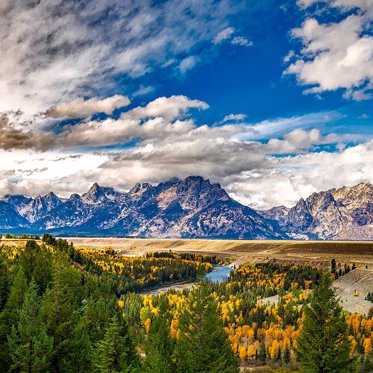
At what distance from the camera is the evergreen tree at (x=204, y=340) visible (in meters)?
56.1

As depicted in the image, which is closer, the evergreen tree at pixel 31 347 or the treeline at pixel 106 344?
the treeline at pixel 106 344

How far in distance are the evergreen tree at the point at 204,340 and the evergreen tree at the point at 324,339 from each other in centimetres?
1097

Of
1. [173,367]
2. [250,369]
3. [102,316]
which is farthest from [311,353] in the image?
[250,369]

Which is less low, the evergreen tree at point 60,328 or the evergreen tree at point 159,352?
the evergreen tree at point 60,328

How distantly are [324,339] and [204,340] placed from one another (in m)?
17.0

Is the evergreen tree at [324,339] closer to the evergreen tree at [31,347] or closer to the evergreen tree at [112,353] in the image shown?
the evergreen tree at [112,353]

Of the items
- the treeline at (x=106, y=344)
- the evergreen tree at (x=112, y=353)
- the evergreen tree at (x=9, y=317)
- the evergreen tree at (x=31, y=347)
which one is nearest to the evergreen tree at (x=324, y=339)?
the treeline at (x=106, y=344)

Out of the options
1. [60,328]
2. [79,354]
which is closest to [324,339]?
[79,354]

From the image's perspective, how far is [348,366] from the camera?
59.7 meters

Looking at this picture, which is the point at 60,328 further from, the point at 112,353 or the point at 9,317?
the point at 9,317

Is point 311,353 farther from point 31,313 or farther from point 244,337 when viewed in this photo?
point 244,337

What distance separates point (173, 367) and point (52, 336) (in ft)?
61.7

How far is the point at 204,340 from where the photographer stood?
57125mm

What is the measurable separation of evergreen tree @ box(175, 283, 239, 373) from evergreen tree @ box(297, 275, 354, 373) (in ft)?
36.0
